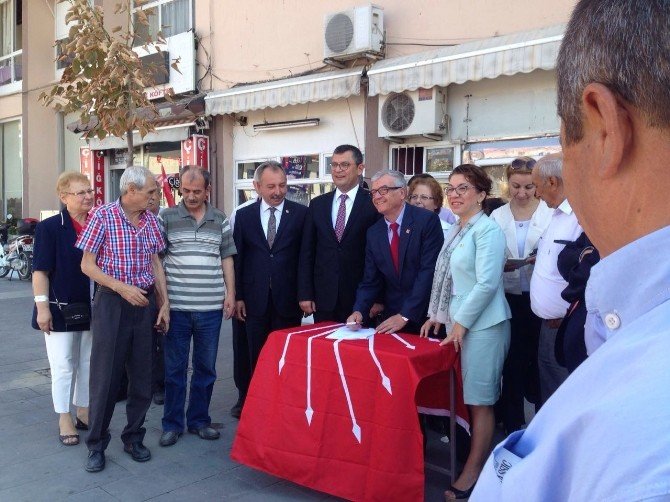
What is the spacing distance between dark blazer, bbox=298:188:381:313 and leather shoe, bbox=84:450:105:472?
170 centimetres

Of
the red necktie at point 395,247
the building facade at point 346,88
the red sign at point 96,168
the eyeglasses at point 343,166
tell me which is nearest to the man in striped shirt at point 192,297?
the eyeglasses at point 343,166

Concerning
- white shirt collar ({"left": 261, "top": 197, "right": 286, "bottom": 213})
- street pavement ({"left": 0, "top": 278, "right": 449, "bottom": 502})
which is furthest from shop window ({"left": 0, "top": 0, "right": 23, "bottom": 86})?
white shirt collar ({"left": 261, "top": 197, "right": 286, "bottom": 213})

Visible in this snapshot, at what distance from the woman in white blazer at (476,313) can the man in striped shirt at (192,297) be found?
1736mm

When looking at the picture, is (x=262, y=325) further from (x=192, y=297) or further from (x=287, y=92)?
(x=287, y=92)

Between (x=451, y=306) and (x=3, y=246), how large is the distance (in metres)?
13.8

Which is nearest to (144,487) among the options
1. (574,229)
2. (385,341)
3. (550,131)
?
(385,341)

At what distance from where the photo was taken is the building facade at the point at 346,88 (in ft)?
22.9

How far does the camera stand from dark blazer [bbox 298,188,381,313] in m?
4.25

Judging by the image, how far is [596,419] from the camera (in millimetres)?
529

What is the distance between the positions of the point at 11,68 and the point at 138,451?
52.2 ft

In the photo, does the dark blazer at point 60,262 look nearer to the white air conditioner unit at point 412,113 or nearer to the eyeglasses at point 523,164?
the eyeglasses at point 523,164

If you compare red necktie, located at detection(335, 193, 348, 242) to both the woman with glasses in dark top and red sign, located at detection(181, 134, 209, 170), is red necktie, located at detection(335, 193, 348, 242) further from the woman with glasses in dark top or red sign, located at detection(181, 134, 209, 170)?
red sign, located at detection(181, 134, 209, 170)

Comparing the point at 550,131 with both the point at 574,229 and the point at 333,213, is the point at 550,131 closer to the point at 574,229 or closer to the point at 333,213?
the point at 333,213

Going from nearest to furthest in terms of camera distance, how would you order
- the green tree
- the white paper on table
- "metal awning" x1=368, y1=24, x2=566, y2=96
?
the white paper on table, the green tree, "metal awning" x1=368, y1=24, x2=566, y2=96
